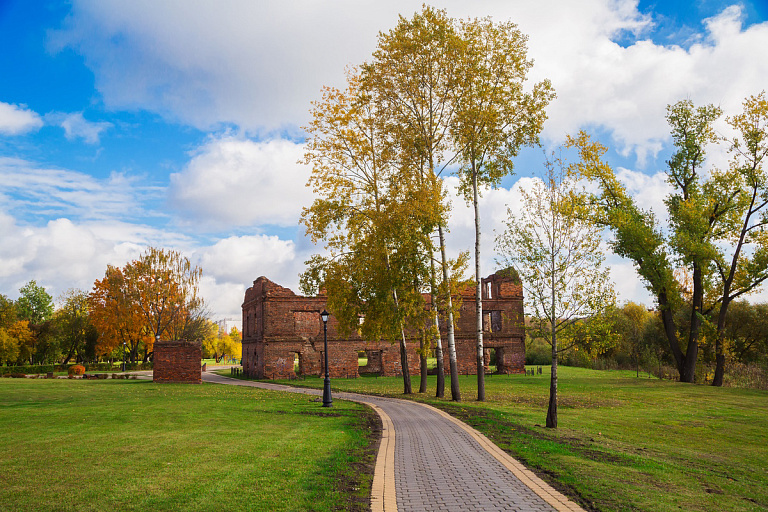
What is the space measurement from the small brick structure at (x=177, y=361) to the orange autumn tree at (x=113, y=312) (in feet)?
83.5

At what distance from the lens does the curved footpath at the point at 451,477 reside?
691 cm

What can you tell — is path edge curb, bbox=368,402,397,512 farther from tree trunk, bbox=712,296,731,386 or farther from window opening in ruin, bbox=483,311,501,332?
window opening in ruin, bbox=483,311,501,332

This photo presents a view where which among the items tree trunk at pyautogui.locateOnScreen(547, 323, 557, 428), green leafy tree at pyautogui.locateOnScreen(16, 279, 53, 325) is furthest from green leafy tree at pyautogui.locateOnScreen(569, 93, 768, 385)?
green leafy tree at pyautogui.locateOnScreen(16, 279, 53, 325)

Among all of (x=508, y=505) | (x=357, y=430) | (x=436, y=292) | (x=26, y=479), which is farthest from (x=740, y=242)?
(x=26, y=479)

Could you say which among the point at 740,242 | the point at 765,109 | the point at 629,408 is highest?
the point at 765,109

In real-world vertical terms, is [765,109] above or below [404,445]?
above

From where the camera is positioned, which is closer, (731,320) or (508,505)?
(508,505)

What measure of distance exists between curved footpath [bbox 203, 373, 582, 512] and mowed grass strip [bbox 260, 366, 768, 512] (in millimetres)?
451

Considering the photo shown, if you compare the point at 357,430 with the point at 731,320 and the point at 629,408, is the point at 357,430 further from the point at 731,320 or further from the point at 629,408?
the point at 731,320

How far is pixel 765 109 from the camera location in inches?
1174

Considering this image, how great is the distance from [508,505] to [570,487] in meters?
1.63

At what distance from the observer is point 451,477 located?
27.3 ft

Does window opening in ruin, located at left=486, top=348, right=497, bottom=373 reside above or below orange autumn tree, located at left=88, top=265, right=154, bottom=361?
below

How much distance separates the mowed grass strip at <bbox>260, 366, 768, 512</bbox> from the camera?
7959 mm
